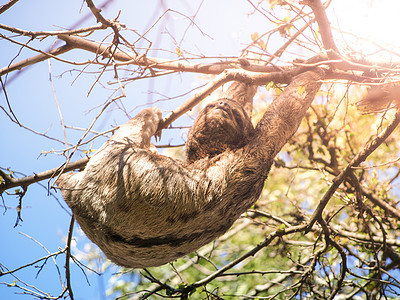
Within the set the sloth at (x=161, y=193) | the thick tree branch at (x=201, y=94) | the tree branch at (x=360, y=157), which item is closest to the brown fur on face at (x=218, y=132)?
the sloth at (x=161, y=193)

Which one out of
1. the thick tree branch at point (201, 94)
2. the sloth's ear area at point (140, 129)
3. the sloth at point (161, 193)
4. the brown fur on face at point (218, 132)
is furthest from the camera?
the brown fur on face at point (218, 132)

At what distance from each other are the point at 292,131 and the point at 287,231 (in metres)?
1.38

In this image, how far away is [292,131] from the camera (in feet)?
17.4

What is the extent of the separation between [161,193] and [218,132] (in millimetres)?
1378

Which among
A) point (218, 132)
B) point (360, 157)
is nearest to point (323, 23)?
point (360, 157)

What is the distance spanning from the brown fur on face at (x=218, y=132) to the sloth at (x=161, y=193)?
131 mm

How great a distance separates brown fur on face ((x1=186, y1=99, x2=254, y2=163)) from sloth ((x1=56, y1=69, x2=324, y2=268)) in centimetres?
13

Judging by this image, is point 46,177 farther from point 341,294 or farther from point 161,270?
point 341,294

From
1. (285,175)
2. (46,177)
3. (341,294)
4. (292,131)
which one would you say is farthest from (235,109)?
(285,175)

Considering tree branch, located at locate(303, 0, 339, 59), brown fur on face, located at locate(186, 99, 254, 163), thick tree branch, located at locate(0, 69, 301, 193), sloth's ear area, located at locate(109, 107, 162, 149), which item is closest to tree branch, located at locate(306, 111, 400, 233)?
tree branch, located at locate(303, 0, 339, 59)

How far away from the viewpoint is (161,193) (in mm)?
4457

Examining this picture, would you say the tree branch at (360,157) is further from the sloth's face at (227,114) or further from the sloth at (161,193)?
the sloth's face at (227,114)

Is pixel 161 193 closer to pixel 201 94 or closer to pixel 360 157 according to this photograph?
pixel 201 94

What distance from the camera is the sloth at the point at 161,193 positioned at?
14.5 feet
